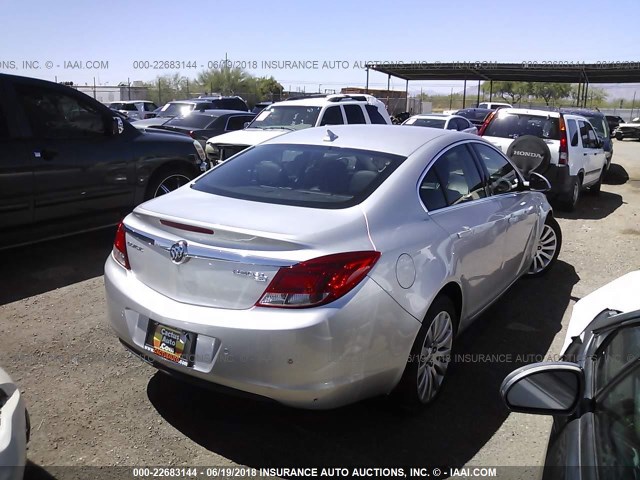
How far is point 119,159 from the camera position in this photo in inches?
254

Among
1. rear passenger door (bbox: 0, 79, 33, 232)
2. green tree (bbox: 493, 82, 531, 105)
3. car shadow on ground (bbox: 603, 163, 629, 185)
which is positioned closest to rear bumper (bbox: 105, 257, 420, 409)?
rear passenger door (bbox: 0, 79, 33, 232)

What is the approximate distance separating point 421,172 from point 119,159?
414 cm

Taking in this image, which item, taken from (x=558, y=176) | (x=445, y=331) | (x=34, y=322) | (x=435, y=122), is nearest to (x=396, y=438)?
(x=445, y=331)

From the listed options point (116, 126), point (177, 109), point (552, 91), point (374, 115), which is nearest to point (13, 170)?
point (116, 126)

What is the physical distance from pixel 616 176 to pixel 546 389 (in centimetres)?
1651

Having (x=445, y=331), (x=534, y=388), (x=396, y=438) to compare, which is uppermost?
(x=534, y=388)

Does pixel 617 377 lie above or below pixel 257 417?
above

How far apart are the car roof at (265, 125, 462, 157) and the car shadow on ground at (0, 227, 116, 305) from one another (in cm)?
278

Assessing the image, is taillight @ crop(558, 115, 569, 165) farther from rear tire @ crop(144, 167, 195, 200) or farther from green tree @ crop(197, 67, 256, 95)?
green tree @ crop(197, 67, 256, 95)

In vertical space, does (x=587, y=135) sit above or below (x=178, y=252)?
above

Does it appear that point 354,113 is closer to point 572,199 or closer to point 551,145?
point 551,145

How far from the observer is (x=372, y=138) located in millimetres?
4027

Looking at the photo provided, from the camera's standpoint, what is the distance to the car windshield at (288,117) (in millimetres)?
11117

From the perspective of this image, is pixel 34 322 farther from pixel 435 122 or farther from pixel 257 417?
pixel 435 122
